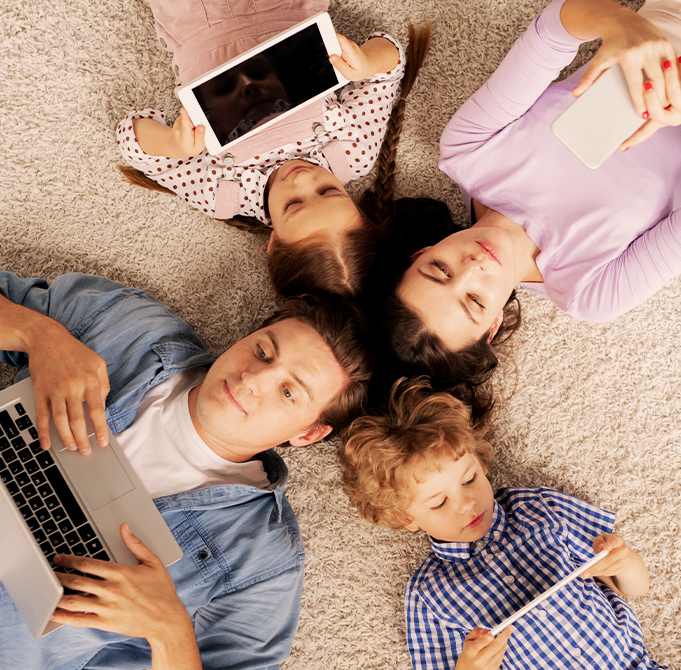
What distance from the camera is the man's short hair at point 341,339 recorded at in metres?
1.04

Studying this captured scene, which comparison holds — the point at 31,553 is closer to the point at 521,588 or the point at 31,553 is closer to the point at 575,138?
the point at 521,588

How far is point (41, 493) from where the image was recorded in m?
0.89

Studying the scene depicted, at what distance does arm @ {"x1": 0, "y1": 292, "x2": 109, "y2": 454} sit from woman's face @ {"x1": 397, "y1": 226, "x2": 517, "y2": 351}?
618 mm

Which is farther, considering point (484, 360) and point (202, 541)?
point (484, 360)

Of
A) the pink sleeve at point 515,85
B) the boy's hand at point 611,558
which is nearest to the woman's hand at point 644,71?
the pink sleeve at point 515,85

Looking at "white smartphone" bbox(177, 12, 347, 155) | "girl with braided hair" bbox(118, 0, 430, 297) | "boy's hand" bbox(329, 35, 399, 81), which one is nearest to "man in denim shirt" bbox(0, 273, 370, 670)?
"girl with braided hair" bbox(118, 0, 430, 297)

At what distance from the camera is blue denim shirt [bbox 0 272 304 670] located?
3.43ft

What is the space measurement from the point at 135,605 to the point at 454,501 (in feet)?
2.08

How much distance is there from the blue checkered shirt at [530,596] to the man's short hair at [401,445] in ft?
0.57

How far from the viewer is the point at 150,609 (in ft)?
2.78

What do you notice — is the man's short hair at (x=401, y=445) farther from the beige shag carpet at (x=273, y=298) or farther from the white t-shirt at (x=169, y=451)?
the white t-shirt at (x=169, y=451)

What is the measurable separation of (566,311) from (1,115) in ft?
4.67

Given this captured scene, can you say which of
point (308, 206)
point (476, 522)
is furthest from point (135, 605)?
point (308, 206)

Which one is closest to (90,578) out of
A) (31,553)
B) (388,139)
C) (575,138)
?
(31,553)
